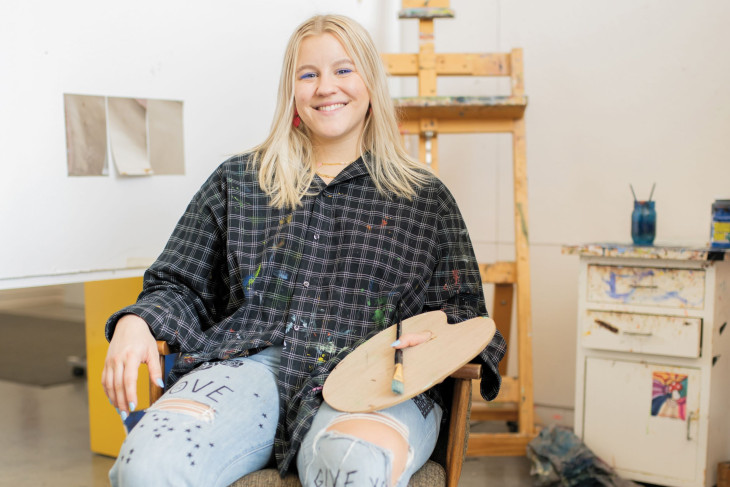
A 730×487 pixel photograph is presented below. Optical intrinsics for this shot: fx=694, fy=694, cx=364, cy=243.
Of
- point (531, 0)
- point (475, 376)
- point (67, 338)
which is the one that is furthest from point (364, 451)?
point (67, 338)

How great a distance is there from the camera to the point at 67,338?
5.05 metres

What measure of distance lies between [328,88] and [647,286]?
1.29 metres

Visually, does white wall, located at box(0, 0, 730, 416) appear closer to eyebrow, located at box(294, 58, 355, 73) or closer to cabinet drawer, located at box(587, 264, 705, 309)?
cabinet drawer, located at box(587, 264, 705, 309)

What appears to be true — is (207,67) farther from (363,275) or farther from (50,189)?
(363,275)

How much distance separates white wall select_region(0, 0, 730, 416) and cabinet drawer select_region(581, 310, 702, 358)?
40 cm

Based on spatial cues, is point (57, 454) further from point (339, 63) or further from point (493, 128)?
point (493, 128)

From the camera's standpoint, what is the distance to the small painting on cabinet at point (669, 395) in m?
2.23

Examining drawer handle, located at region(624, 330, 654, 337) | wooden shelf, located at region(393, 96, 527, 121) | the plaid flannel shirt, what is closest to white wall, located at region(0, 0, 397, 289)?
the plaid flannel shirt

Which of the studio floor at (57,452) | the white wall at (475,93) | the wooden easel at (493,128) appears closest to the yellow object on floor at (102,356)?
the studio floor at (57,452)

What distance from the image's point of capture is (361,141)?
1.75 m

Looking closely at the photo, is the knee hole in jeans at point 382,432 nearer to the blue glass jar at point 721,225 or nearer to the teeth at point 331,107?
the teeth at point 331,107

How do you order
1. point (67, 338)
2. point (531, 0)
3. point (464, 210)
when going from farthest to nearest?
point (67, 338)
point (464, 210)
point (531, 0)

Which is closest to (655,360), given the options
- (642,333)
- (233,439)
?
(642,333)

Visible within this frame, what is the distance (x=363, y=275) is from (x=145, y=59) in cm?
103
